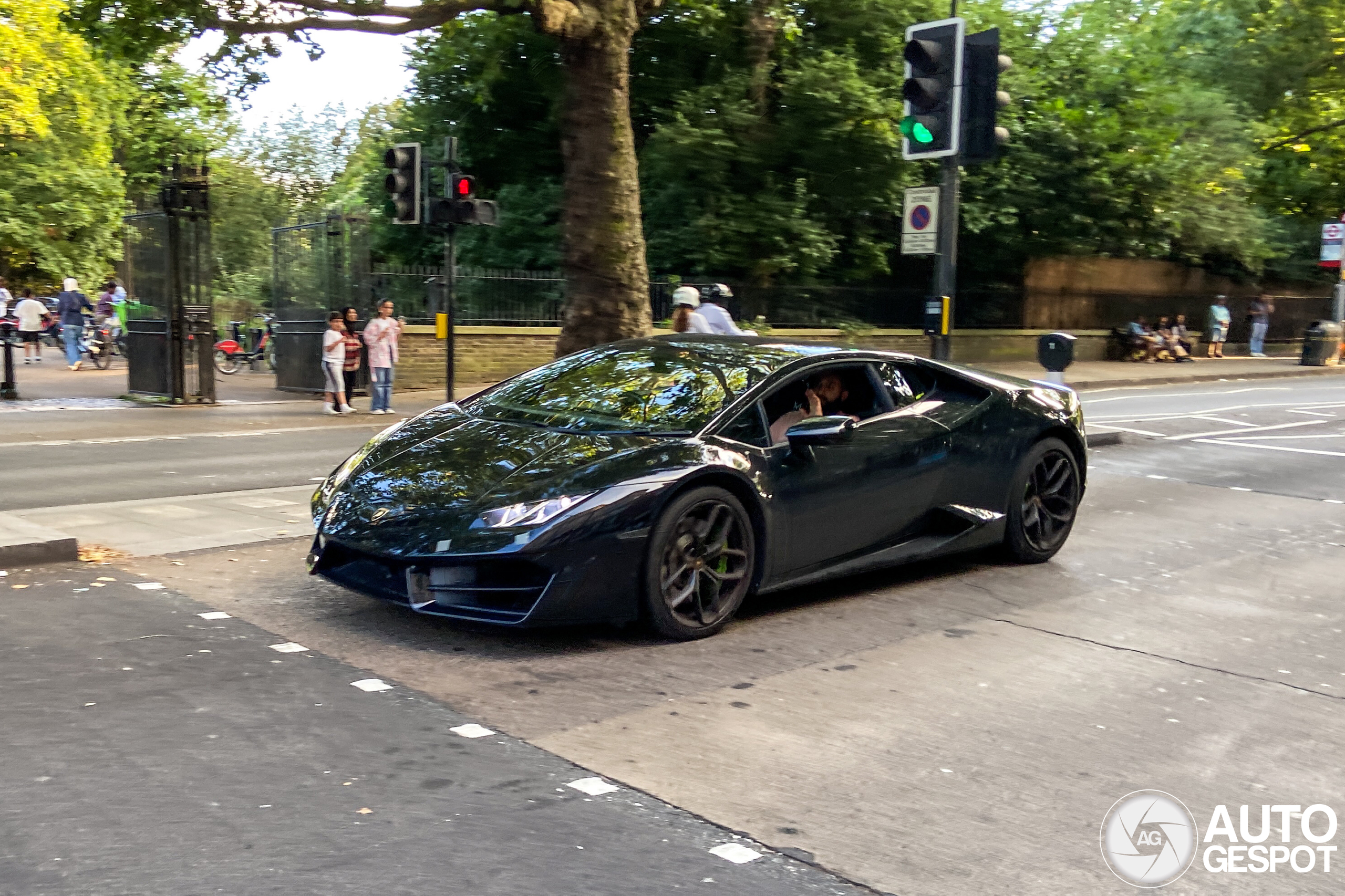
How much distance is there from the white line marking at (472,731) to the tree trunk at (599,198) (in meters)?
8.21

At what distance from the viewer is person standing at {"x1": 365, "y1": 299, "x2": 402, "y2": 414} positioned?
59.8 ft

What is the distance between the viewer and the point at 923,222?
13156 mm

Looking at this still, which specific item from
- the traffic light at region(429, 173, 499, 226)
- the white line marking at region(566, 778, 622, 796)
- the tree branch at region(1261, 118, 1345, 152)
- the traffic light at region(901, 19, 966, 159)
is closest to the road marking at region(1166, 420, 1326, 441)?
the traffic light at region(901, 19, 966, 159)

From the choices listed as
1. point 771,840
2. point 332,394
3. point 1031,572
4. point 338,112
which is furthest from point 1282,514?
point 338,112

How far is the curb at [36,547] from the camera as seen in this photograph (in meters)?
6.74

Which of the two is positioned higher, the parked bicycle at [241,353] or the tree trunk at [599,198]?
the tree trunk at [599,198]

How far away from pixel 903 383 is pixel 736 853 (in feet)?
12.8

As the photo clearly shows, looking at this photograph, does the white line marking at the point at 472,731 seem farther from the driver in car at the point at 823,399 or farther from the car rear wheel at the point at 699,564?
the driver in car at the point at 823,399

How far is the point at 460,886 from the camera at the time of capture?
3.30 meters

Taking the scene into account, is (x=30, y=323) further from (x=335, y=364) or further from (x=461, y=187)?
(x=461, y=187)

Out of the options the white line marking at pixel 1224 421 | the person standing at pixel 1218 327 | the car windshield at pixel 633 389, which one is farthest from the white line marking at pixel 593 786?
the person standing at pixel 1218 327

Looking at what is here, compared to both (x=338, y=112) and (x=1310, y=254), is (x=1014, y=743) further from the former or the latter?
(x=338, y=112)

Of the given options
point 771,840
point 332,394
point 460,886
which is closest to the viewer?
point 460,886

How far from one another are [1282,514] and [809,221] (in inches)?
665
